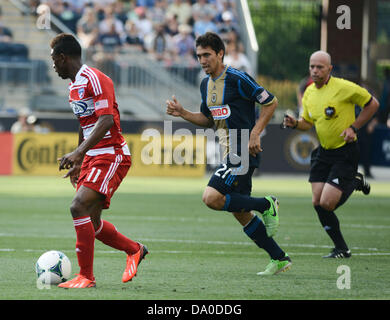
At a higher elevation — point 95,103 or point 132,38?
point 132,38

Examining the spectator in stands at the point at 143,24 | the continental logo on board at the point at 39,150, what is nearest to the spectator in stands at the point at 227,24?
the spectator in stands at the point at 143,24

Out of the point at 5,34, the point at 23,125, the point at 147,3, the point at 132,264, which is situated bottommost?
the point at 23,125

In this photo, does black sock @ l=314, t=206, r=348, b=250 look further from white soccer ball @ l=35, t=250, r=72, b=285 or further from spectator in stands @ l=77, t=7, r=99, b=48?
spectator in stands @ l=77, t=7, r=99, b=48

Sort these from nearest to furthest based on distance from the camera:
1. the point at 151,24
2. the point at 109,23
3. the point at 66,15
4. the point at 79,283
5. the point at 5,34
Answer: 1. the point at 79,283
2. the point at 5,34
3. the point at 109,23
4. the point at 66,15
5. the point at 151,24

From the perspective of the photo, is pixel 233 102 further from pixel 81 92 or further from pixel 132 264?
pixel 132 264

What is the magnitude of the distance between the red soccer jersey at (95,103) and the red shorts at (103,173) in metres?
0.06

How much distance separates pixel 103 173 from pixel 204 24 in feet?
68.5

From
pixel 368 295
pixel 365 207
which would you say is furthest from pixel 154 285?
pixel 365 207

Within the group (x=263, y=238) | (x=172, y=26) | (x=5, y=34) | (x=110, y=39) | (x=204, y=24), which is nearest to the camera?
(x=263, y=238)

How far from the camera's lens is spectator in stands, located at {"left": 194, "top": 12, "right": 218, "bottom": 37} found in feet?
89.9

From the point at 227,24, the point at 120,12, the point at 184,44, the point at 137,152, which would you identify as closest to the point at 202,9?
the point at 227,24

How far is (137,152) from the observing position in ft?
74.9

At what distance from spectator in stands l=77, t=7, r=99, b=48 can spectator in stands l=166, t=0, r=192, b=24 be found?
2.78 meters

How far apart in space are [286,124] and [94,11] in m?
18.6
